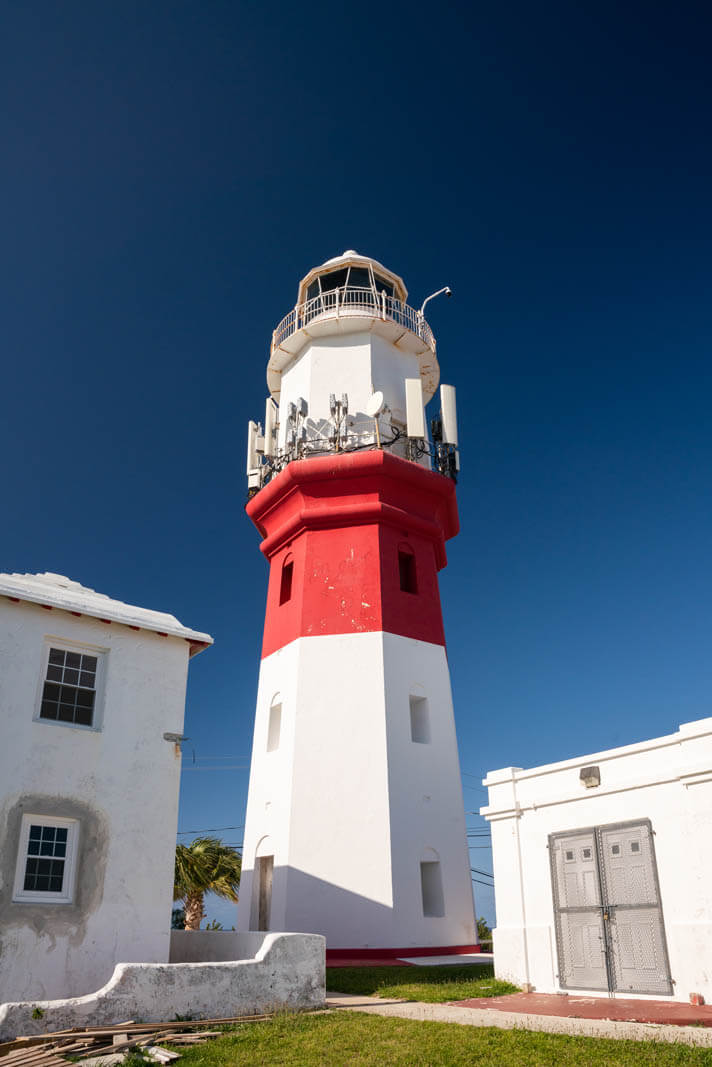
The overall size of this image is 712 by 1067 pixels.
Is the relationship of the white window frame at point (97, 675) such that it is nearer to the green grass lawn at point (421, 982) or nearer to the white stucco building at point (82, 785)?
the white stucco building at point (82, 785)

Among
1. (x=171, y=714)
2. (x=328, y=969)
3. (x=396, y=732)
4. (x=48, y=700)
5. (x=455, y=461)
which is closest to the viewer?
(x=48, y=700)

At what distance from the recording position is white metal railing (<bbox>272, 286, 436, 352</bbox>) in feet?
101

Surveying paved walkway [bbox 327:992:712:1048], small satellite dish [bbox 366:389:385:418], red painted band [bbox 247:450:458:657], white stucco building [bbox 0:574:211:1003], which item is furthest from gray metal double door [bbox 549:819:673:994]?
small satellite dish [bbox 366:389:385:418]

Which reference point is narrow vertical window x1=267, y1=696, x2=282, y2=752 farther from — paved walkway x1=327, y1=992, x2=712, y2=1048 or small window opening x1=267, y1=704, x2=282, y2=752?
paved walkway x1=327, y1=992, x2=712, y2=1048

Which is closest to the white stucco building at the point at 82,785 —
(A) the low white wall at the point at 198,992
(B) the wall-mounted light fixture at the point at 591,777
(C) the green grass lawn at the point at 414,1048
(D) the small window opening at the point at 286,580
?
(A) the low white wall at the point at 198,992

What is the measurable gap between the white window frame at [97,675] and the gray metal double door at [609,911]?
8804 millimetres

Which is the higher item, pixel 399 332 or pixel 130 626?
pixel 399 332

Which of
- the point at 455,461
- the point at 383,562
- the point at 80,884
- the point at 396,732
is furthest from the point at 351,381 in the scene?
the point at 80,884

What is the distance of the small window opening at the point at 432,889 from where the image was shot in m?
22.2

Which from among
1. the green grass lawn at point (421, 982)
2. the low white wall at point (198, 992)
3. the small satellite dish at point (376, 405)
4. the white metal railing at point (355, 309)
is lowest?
the green grass lawn at point (421, 982)

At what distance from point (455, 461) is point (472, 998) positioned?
17.5 meters

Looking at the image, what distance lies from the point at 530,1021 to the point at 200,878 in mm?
20691

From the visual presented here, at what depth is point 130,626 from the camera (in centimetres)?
1661

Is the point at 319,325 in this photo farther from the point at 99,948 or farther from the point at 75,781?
the point at 99,948
